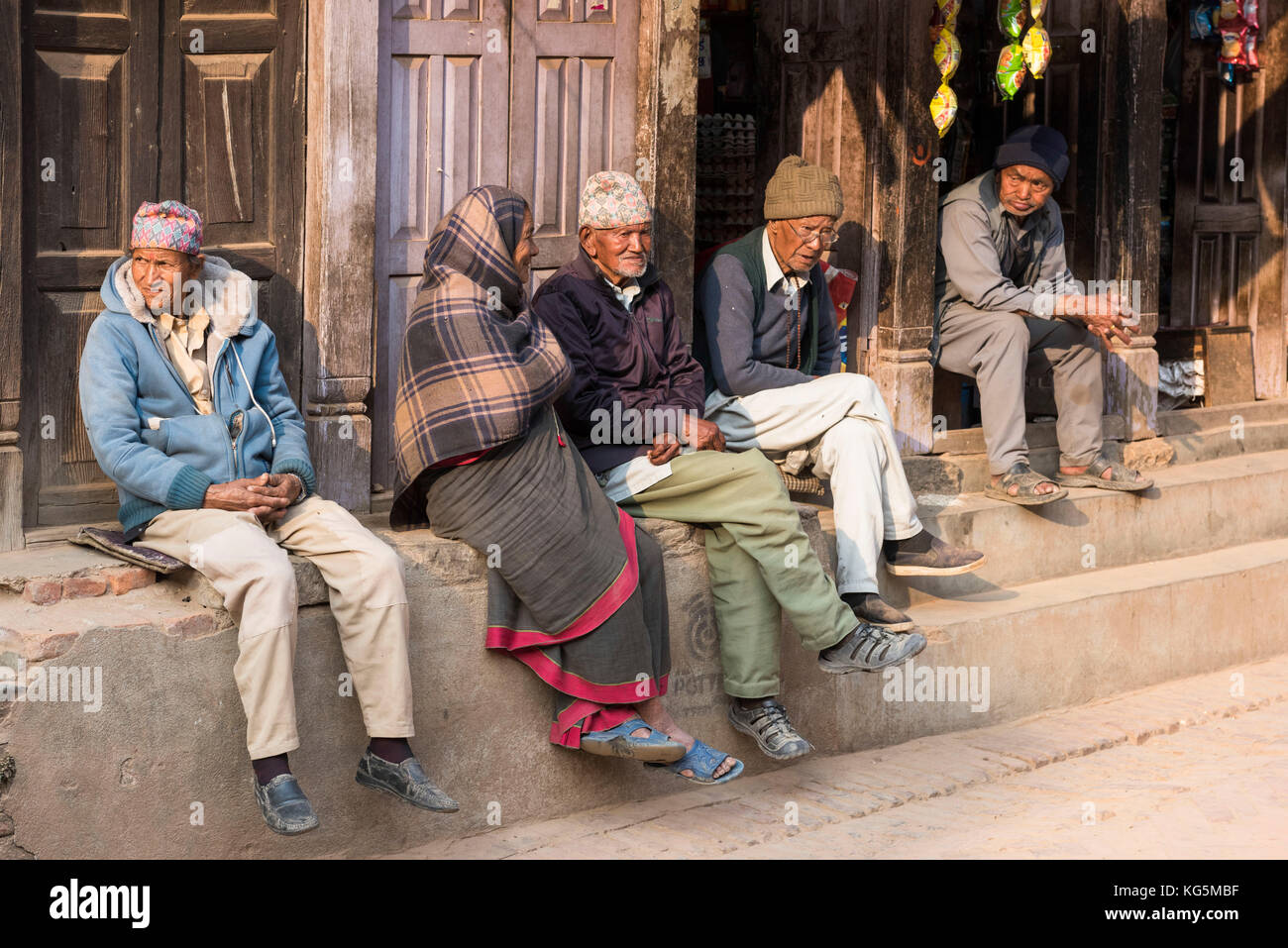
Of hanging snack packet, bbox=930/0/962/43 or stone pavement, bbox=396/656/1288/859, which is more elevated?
hanging snack packet, bbox=930/0/962/43

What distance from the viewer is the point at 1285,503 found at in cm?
821

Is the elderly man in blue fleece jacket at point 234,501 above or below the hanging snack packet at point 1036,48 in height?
below

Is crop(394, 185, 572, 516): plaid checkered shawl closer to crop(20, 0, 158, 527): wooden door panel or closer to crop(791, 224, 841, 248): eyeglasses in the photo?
crop(20, 0, 158, 527): wooden door panel

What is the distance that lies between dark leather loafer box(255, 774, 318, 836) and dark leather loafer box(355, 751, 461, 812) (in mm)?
295

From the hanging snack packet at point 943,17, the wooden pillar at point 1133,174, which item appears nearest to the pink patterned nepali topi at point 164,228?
the hanging snack packet at point 943,17

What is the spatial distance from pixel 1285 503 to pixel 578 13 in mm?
4464

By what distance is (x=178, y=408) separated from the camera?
473 centimetres

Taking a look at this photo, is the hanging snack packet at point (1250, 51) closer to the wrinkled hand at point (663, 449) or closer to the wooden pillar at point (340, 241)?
the wrinkled hand at point (663, 449)

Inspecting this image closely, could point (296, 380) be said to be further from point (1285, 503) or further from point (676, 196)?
point (1285, 503)

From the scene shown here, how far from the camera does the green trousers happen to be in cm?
514

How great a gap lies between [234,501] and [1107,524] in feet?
13.8

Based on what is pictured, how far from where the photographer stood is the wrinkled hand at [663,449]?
5289 mm

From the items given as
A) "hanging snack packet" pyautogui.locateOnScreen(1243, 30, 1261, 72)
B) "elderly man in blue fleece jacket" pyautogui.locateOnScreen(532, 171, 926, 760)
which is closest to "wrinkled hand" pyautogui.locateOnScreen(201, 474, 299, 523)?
"elderly man in blue fleece jacket" pyautogui.locateOnScreen(532, 171, 926, 760)

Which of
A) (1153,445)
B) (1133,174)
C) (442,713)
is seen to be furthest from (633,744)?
(1133,174)
